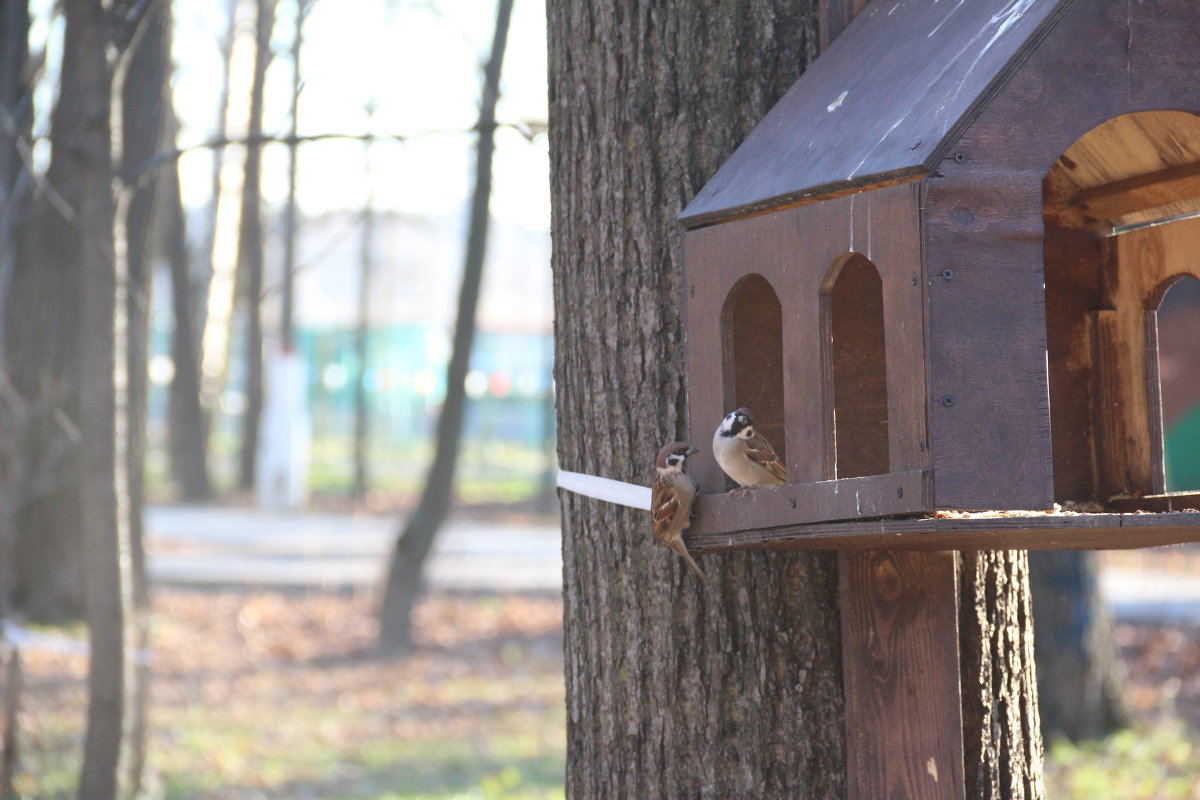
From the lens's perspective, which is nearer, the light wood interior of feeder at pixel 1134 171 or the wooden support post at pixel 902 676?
the wooden support post at pixel 902 676

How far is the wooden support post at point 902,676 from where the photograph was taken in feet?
8.71

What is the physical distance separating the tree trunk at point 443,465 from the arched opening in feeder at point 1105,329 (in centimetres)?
808

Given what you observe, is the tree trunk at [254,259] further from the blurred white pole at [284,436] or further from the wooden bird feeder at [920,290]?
the wooden bird feeder at [920,290]

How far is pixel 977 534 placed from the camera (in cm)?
212

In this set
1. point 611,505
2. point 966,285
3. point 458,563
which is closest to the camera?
point 966,285

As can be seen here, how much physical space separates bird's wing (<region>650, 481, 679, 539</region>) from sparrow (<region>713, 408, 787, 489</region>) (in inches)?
5.2

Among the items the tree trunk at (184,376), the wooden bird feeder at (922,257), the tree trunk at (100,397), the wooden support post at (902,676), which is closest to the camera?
the wooden bird feeder at (922,257)

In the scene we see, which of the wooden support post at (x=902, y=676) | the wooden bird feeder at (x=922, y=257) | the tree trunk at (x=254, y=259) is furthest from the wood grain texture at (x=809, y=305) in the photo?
the tree trunk at (x=254, y=259)

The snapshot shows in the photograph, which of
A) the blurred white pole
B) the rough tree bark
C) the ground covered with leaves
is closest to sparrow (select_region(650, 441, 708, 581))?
the rough tree bark

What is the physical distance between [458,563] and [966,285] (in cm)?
1450

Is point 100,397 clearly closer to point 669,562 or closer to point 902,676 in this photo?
point 669,562

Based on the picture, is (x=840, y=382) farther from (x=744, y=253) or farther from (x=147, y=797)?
(x=147, y=797)

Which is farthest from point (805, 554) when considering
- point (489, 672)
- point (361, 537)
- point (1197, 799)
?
point (361, 537)

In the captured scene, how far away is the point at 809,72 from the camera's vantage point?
2801 mm
